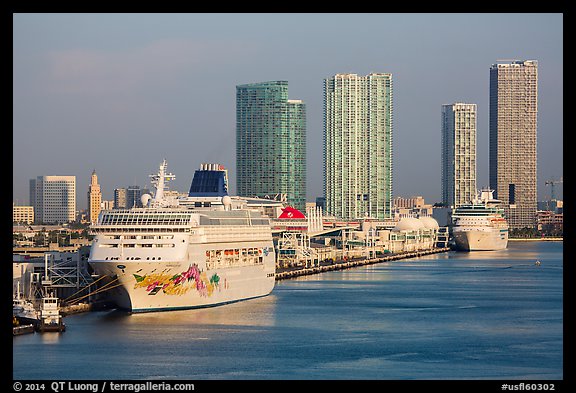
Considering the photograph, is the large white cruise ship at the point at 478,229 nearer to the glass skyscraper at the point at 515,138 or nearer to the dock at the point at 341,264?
the dock at the point at 341,264

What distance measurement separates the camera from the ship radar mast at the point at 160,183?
108ft

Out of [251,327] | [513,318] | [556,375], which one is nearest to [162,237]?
[251,327]

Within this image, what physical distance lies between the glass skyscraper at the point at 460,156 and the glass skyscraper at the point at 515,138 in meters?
5.97

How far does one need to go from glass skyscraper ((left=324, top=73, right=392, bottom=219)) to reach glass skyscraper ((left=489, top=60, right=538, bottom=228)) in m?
24.3

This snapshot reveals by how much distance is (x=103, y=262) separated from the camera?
30.2 meters

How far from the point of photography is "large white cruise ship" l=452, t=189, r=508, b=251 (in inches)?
3465

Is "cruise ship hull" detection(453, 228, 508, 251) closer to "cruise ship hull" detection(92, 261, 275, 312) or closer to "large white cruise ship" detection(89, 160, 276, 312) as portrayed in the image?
"large white cruise ship" detection(89, 160, 276, 312)

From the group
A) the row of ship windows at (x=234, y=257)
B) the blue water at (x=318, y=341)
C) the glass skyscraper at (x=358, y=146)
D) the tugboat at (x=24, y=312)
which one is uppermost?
the glass skyscraper at (x=358, y=146)

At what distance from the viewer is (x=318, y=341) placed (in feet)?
89.1

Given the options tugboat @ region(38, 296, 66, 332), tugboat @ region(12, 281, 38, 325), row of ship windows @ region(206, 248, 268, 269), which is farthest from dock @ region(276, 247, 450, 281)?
tugboat @ region(38, 296, 66, 332)

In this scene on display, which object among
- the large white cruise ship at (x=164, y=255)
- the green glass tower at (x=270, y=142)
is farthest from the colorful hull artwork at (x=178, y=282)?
the green glass tower at (x=270, y=142)

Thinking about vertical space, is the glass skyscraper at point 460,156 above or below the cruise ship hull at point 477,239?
above

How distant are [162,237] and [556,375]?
11935mm

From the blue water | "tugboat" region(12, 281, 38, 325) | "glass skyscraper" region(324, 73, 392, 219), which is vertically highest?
"glass skyscraper" region(324, 73, 392, 219)
